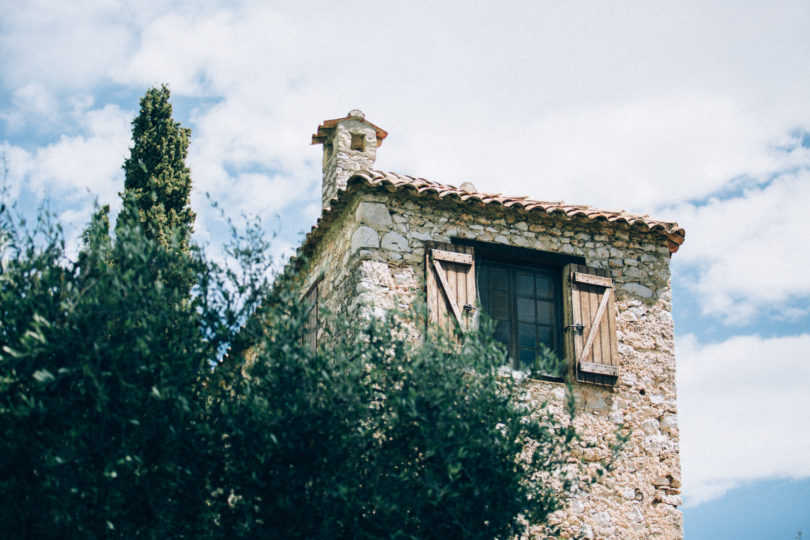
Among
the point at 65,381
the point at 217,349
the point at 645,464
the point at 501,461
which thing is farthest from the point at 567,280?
the point at 65,381

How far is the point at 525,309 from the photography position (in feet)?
32.9

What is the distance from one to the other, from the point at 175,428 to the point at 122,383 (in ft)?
1.87

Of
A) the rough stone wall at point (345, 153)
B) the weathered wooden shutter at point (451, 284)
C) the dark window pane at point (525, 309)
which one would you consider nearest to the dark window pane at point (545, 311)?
the dark window pane at point (525, 309)

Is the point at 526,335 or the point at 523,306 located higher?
the point at 523,306

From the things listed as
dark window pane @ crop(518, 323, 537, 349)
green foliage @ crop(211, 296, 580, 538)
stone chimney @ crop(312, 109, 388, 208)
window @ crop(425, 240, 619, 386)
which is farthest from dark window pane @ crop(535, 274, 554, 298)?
stone chimney @ crop(312, 109, 388, 208)

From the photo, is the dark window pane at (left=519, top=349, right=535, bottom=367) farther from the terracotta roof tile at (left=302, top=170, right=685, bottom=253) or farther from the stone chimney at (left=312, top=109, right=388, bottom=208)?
the stone chimney at (left=312, top=109, right=388, bottom=208)

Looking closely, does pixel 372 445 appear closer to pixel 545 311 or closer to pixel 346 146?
pixel 545 311

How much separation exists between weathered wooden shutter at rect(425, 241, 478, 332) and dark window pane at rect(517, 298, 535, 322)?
666mm

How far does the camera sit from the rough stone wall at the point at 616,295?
9398mm

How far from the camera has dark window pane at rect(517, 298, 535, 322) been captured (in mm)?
9969

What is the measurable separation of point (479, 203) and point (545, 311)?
1592 millimetres

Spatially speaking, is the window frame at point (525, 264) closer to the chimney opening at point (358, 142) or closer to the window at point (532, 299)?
the window at point (532, 299)

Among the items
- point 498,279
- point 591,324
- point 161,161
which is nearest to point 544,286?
point 498,279

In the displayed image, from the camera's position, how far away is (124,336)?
6695 mm
